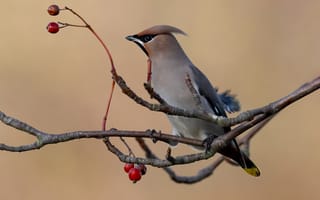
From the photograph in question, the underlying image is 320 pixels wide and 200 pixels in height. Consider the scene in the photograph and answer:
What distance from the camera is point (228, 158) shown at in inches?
100

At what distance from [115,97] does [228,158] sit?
1.85 m

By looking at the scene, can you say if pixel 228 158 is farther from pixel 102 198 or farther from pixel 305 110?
pixel 305 110

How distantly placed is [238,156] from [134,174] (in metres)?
0.53

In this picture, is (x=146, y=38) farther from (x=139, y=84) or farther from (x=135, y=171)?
(x=139, y=84)

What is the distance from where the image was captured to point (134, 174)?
2027 mm

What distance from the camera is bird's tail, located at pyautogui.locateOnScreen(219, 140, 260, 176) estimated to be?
244 centimetres

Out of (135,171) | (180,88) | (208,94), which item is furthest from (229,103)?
(135,171)

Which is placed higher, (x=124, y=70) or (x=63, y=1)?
(x=63, y=1)

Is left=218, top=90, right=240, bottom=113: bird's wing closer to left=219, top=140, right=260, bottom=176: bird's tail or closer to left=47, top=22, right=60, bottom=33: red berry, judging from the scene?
left=219, top=140, right=260, bottom=176: bird's tail

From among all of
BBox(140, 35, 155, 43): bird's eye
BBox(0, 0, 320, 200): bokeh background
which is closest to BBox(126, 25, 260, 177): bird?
BBox(140, 35, 155, 43): bird's eye

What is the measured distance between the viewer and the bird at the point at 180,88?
256 centimetres

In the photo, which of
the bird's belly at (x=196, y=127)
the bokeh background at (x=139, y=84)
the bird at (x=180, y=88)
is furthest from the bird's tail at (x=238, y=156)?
the bokeh background at (x=139, y=84)

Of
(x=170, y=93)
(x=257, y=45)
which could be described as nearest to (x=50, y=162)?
(x=257, y=45)

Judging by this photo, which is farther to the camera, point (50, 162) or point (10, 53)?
point (10, 53)
